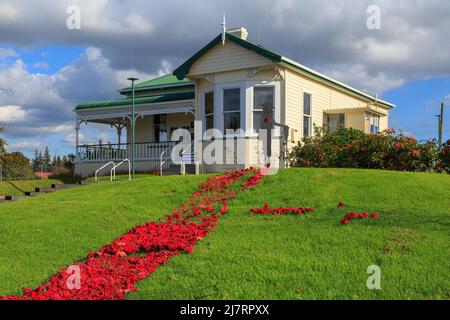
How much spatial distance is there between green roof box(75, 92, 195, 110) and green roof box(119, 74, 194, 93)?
3.87 ft

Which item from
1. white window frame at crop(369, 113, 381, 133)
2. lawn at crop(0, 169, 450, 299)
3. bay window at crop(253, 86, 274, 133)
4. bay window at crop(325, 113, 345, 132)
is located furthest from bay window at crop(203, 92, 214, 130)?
white window frame at crop(369, 113, 381, 133)

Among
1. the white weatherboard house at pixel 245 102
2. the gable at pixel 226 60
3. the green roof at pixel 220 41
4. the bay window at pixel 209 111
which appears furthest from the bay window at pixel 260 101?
the bay window at pixel 209 111

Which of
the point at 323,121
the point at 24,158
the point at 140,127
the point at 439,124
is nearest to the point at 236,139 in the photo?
the point at 323,121

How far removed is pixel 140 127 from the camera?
80.3ft

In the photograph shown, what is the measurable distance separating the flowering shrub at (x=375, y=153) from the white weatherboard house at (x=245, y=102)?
4.19 feet

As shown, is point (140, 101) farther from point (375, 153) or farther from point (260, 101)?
point (375, 153)

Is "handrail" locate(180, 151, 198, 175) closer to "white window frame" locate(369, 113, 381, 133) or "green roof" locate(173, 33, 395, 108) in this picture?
"green roof" locate(173, 33, 395, 108)

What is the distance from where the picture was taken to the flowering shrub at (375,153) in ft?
43.6

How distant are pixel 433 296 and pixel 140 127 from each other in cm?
2055

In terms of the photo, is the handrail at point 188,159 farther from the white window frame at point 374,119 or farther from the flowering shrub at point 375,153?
the white window frame at point 374,119

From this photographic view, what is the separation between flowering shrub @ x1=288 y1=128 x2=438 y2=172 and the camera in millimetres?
13281

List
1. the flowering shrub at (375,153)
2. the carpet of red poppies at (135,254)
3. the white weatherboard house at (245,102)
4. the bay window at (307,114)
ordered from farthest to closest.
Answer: the bay window at (307,114)
the white weatherboard house at (245,102)
the flowering shrub at (375,153)
the carpet of red poppies at (135,254)

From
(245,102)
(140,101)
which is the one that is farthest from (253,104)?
(140,101)
